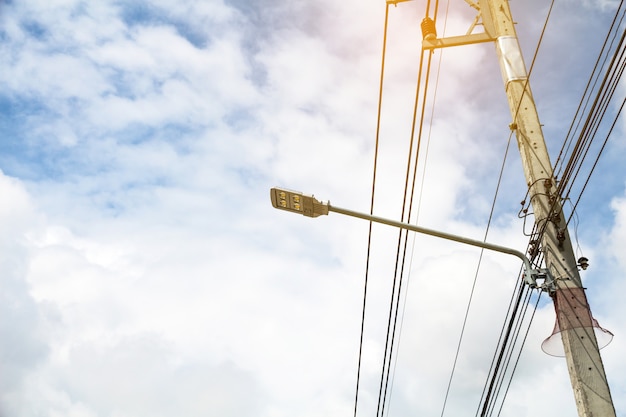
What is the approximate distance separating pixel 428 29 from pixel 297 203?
12.4 ft

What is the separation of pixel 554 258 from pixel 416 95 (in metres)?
2.87

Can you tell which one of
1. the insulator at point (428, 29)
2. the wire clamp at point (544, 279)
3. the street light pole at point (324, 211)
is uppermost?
the insulator at point (428, 29)

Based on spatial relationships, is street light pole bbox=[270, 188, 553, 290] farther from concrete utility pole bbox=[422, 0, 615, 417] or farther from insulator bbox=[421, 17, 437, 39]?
insulator bbox=[421, 17, 437, 39]

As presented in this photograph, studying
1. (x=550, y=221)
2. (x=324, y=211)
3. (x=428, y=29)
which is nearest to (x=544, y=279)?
(x=550, y=221)

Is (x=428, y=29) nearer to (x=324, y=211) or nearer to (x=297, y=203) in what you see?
(x=324, y=211)

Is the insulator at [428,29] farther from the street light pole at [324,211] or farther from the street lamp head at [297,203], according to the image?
the street lamp head at [297,203]

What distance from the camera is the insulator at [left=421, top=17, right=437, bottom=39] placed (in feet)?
21.2

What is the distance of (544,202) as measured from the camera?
5242 mm

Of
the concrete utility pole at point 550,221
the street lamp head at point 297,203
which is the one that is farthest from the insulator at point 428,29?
the street lamp head at point 297,203

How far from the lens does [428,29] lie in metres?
6.48

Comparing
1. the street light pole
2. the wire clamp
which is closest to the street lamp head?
the street light pole

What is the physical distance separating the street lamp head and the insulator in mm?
3461

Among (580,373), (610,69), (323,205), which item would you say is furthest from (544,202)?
(323,205)

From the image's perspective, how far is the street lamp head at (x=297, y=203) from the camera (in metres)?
5.39
